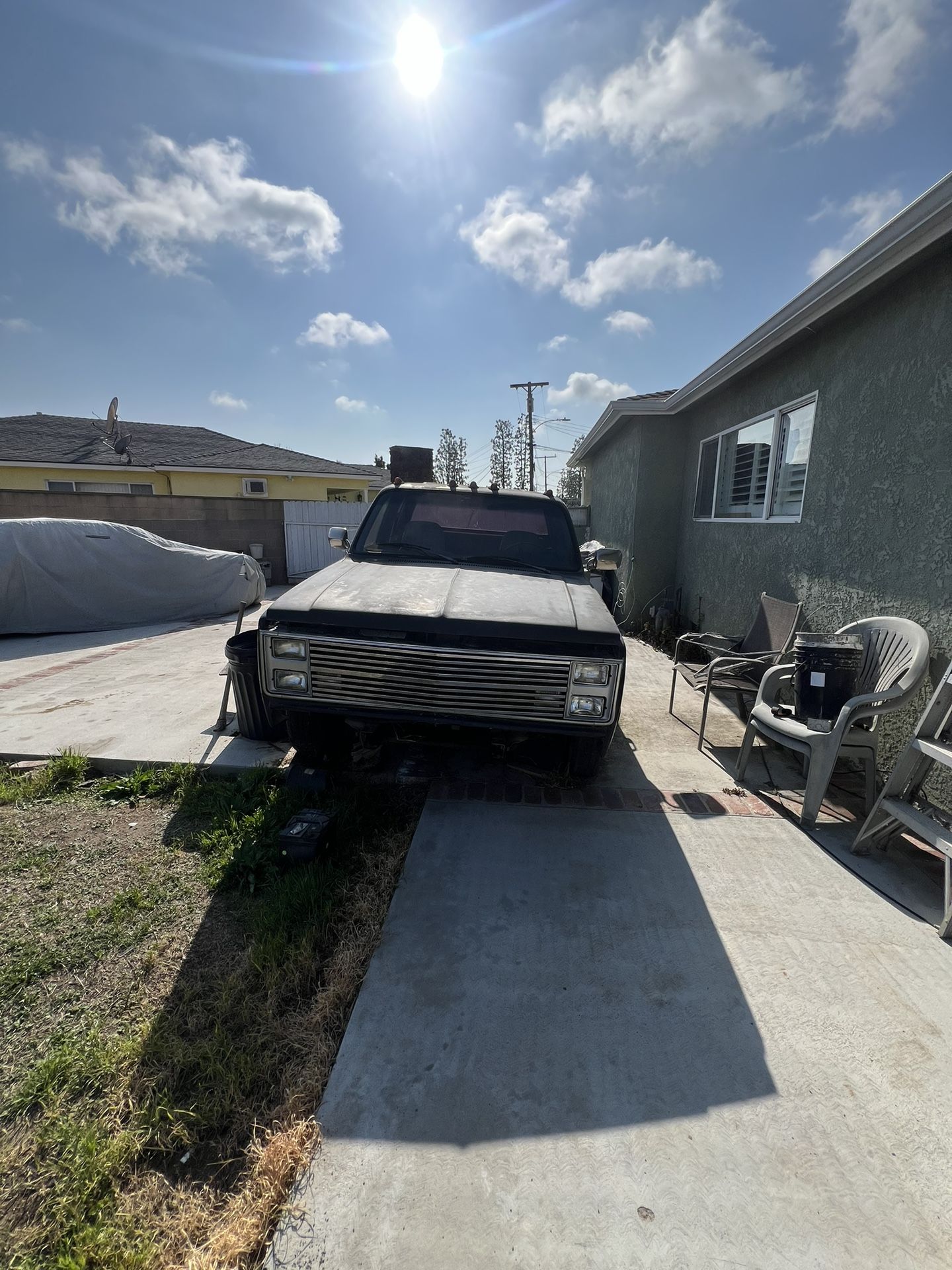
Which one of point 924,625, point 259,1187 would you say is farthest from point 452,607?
point 924,625

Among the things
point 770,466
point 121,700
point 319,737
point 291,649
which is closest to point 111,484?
point 121,700

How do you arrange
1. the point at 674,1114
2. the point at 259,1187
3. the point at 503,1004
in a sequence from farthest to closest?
the point at 503,1004 < the point at 674,1114 < the point at 259,1187

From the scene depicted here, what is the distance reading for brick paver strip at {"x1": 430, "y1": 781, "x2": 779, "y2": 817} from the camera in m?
3.30

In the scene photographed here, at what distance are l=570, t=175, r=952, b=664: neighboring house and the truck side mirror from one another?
69.5 inches

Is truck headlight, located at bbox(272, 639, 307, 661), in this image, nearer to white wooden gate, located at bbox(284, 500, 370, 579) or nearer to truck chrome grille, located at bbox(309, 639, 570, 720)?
truck chrome grille, located at bbox(309, 639, 570, 720)

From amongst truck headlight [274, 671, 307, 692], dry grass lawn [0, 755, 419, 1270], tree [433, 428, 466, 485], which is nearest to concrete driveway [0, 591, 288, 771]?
dry grass lawn [0, 755, 419, 1270]

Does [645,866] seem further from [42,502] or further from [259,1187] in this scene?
[42,502]

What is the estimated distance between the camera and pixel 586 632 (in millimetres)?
2689

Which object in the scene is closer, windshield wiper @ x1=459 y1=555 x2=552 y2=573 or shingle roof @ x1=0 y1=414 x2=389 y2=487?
windshield wiper @ x1=459 y1=555 x2=552 y2=573

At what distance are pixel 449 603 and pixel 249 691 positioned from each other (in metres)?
1.81

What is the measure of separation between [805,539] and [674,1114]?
4.52 m

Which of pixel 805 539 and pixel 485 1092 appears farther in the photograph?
pixel 805 539

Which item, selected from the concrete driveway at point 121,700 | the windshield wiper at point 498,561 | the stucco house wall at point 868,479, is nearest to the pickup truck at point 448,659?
the windshield wiper at point 498,561

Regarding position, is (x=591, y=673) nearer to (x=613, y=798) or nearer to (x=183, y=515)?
(x=613, y=798)
